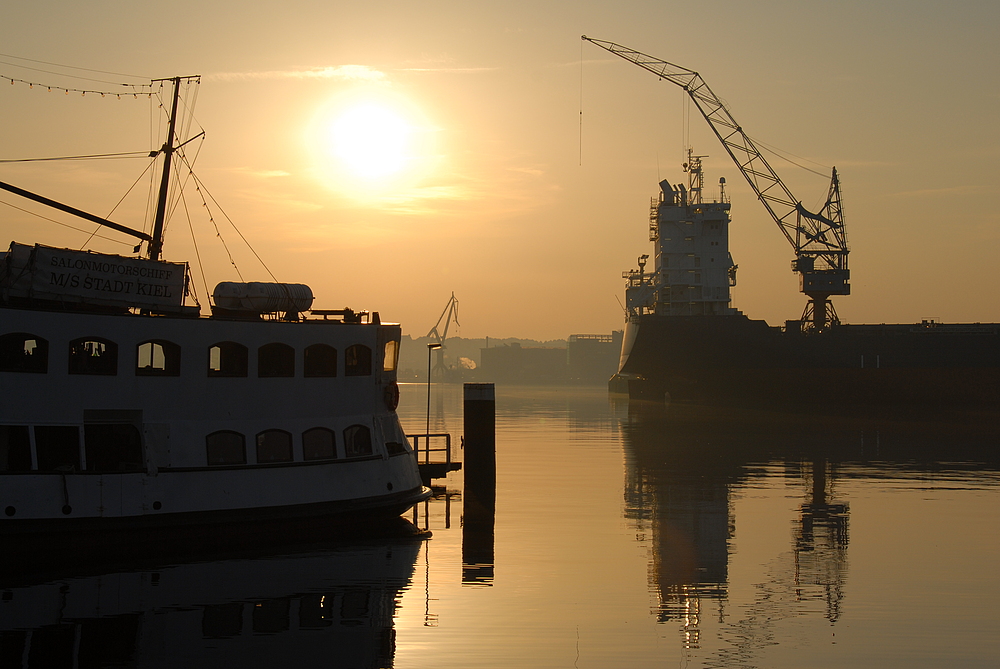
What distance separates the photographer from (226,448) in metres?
28.3

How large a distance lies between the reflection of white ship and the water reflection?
23.1 ft

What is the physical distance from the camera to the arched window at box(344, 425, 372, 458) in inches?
1220

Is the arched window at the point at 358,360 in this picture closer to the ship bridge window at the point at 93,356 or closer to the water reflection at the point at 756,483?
the ship bridge window at the point at 93,356

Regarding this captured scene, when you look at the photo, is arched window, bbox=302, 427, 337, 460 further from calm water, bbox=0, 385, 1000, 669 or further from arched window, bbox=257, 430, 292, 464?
calm water, bbox=0, 385, 1000, 669

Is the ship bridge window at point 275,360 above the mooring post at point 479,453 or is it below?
above

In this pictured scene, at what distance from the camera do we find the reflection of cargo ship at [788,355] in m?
95.8

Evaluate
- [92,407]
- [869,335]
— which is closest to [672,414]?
[869,335]

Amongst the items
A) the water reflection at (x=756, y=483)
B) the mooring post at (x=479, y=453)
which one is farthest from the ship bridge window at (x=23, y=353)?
the water reflection at (x=756, y=483)

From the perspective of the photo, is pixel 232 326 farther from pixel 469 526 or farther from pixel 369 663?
pixel 369 663

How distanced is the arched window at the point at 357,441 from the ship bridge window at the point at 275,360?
2.82 m

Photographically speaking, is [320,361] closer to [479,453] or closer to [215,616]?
[479,453]

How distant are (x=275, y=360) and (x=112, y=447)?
5.46 meters

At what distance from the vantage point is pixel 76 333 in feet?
87.0

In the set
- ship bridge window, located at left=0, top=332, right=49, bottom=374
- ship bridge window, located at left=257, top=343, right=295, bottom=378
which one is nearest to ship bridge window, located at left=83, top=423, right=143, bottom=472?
ship bridge window, located at left=0, top=332, right=49, bottom=374
